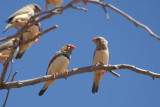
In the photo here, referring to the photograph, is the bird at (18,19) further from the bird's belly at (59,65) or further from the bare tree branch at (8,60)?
the bare tree branch at (8,60)

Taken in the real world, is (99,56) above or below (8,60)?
above

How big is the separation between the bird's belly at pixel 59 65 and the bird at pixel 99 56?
65 centimetres

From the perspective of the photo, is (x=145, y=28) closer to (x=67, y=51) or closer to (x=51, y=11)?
(x=51, y=11)

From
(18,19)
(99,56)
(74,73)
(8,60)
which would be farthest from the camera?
(99,56)

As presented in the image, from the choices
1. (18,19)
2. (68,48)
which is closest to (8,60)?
(18,19)

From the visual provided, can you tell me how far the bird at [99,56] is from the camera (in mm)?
5881

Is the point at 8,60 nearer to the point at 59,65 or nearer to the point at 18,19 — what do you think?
the point at 18,19

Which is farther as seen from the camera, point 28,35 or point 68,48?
point 68,48

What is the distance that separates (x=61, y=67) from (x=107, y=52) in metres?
1.09

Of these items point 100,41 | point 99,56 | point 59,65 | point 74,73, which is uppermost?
point 100,41

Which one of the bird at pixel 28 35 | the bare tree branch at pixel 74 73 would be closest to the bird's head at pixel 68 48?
the bird at pixel 28 35

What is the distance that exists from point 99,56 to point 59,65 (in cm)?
90

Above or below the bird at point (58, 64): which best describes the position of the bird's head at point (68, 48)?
above

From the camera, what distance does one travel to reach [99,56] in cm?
588
